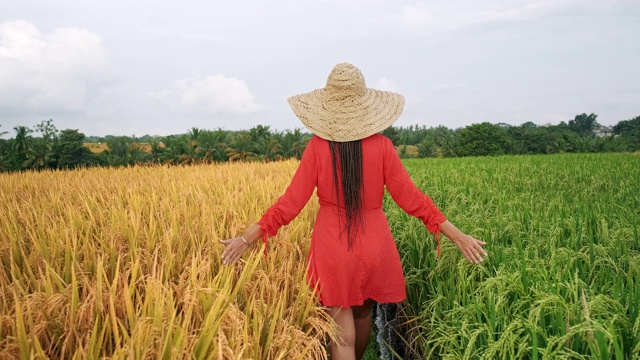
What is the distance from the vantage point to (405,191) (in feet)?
6.84

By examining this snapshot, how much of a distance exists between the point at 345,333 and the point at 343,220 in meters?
0.54

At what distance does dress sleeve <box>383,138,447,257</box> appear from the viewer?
2043mm

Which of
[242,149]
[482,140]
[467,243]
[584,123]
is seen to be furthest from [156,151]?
[584,123]

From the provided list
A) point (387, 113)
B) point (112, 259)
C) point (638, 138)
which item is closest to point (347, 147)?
point (387, 113)

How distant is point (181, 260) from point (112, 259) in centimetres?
35

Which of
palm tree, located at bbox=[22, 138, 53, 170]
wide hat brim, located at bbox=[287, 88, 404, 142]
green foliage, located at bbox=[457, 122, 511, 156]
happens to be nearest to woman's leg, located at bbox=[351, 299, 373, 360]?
wide hat brim, located at bbox=[287, 88, 404, 142]

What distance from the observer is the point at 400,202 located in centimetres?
212

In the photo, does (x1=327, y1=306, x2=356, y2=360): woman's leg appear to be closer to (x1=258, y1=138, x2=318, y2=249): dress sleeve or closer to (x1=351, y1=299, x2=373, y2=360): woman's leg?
(x1=351, y1=299, x2=373, y2=360): woman's leg

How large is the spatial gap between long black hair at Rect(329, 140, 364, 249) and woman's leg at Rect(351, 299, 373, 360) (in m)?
0.47

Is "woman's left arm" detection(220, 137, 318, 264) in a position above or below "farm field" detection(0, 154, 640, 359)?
above

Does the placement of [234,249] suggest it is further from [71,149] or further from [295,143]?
[71,149]

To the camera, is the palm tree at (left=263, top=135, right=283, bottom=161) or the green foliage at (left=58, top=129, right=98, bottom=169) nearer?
the palm tree at (left=263, top=135, right=283, bottom=161)

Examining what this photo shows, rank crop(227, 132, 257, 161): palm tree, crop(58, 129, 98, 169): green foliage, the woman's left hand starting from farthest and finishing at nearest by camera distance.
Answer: crop(58, 129, 98, 169): green foliage < crop(227, 132, 257, 161): palm tree < the woman's left hand

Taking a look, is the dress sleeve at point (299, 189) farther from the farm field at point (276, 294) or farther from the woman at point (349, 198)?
the farm field at point (276, 294)
